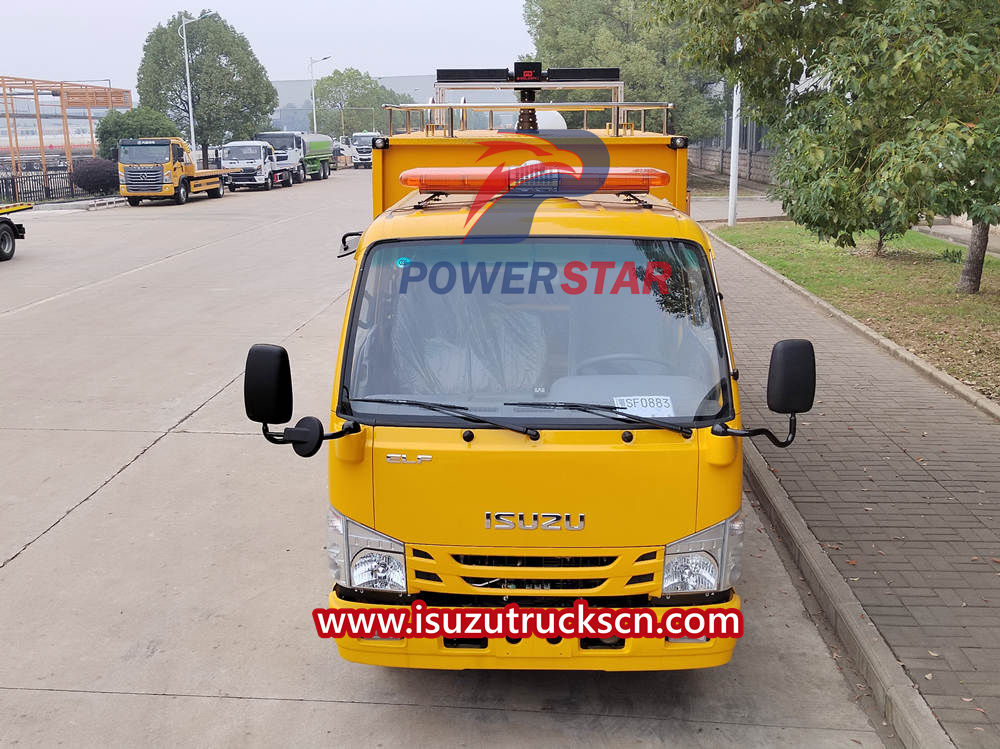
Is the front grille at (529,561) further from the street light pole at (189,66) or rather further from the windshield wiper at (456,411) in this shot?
the street light pole at (189,66)

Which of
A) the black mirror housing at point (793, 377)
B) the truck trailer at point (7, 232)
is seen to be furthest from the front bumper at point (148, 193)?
the black mirror housing at point (793, 377)

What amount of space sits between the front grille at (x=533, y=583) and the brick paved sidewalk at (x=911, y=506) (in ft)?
5.79

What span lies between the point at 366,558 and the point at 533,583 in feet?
2.48

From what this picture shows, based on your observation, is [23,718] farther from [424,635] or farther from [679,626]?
[679,626]

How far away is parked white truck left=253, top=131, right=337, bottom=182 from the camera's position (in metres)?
47.6

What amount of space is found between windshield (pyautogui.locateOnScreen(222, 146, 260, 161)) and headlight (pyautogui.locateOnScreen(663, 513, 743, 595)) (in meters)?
42.0

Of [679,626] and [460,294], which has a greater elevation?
[460,294]

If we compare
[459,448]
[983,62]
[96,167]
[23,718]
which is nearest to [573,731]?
[459,448]

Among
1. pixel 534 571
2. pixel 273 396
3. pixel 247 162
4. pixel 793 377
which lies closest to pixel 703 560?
pixel 534 571

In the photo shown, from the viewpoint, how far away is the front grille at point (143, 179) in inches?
1403

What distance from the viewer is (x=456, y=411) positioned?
4449 mm

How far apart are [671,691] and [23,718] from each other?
3191mm

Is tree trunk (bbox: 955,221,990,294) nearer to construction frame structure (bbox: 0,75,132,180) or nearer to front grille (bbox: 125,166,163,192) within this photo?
front grille (bbox: 125,166,163,192)

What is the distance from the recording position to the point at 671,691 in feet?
16.7
